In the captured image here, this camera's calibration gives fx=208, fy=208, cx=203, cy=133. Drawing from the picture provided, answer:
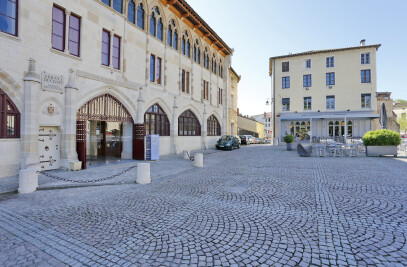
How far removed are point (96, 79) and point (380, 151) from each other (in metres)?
18.4

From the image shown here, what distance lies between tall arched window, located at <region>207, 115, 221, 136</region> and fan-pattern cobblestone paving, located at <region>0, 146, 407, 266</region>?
16.5 meters

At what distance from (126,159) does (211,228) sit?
442 inches

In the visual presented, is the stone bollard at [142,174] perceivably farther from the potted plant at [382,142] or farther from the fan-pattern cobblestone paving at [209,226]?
the potted plant at [382,142]

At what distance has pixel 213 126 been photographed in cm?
2408

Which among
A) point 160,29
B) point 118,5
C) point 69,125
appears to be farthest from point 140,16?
point 69,125

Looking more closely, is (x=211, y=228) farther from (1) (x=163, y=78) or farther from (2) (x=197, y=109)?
(2) (x=197, y=109)

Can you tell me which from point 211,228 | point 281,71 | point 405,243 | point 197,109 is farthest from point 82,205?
point 281,71

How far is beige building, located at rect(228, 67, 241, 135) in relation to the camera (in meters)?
27.2

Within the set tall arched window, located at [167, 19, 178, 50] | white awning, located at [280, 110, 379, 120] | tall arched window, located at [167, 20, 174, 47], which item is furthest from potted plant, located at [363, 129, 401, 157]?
tall arched window, located at [167, 20, 174, 47]

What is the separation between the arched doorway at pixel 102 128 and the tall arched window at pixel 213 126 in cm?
1067

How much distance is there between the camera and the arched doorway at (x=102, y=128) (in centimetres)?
1023

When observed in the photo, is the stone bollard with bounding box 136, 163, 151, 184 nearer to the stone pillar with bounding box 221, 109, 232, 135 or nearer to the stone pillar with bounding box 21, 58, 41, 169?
the stone pillar with bounding box 21, 58, 41, 169

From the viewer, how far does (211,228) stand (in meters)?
3.95

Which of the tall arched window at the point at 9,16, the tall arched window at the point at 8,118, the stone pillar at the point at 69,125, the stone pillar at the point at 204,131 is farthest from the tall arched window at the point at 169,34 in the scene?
the tall arched window at the point at 8,118
